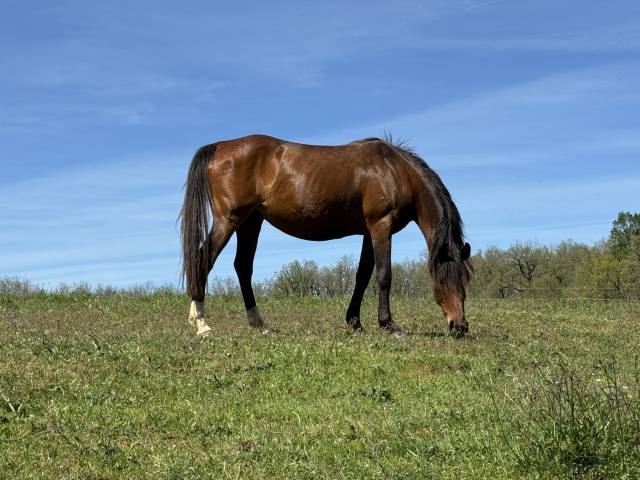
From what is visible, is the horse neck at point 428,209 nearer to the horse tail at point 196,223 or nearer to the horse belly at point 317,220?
the horse belly at point 317,220

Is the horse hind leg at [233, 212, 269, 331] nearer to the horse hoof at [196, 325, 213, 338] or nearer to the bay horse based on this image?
the bay horse

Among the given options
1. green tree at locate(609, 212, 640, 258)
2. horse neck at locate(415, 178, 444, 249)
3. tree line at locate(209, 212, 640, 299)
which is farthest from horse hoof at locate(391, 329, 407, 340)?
green tree at locate(609, 212, 640, 258)

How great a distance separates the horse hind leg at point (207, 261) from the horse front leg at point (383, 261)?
6.82 feet

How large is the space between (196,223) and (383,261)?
2.72m

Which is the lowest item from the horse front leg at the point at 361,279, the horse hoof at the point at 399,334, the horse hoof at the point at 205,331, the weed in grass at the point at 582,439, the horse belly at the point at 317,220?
the weed in grass at the point at 582,439

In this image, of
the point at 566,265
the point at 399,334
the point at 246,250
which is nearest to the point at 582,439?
the point at 399,334

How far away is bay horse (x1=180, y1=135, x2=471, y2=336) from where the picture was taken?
11039 mm

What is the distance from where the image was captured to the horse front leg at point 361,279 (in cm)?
1176

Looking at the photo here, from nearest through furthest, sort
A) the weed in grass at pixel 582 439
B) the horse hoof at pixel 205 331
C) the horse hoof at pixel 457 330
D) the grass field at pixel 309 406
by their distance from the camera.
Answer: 1. the weed in grass at pixel 582 439
2. the grass field at pixel 309 406
3. the horse hoof at pixel 205 331
4. the horse hoof at pixel 457 330

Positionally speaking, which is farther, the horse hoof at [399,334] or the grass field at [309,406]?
the horse hoof at [399,334]

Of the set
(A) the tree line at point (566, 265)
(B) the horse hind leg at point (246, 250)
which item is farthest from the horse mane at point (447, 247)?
(A) the tree line at point (566, 265)

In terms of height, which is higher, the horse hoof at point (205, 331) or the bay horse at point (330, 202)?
the bay horse at point (330, 202)

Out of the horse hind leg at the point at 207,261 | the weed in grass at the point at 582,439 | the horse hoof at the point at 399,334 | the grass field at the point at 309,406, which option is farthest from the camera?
the horse hind leg at the point at 207,261

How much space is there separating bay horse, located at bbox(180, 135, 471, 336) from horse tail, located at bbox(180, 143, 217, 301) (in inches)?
0.6
